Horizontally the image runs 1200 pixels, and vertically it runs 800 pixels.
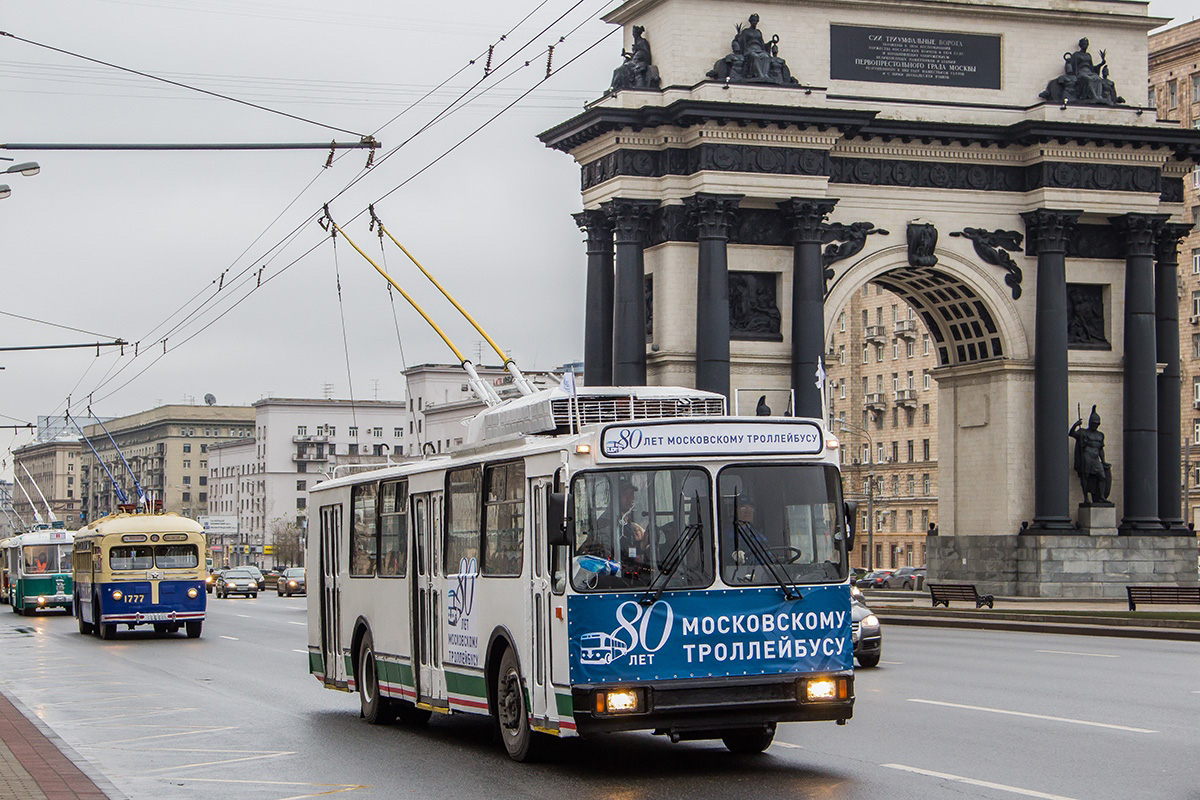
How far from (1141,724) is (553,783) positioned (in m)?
5.83

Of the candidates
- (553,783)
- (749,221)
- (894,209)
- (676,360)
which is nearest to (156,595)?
(676,360)

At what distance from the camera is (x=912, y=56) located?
4934 centimetres

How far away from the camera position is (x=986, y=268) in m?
50.4

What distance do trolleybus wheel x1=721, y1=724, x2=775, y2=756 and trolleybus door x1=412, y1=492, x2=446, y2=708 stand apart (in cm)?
274

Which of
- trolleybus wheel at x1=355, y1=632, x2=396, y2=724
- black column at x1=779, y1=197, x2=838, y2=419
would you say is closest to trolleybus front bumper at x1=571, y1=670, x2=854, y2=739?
trolleybus wheel at x1=355, y1=632, x2=396, y2=724

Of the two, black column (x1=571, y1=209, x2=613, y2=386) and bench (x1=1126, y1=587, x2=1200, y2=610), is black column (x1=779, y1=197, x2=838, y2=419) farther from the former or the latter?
bench (x1=1126, y1=587, x2=1200, y2=610)

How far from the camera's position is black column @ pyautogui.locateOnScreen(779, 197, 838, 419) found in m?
47.8

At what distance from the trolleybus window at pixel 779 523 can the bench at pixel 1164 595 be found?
25984 millimetres

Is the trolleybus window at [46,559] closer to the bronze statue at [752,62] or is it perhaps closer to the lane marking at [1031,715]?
the bronze statue at [752,62]

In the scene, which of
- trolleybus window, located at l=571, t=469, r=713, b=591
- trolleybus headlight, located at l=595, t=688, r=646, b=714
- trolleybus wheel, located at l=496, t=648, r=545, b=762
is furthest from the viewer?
trolleybus wheel, located at l=496, t=648, r=545, b=762

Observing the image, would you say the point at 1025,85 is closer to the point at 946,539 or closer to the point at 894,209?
the point at 894,209

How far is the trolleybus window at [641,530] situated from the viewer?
13188 millimetres

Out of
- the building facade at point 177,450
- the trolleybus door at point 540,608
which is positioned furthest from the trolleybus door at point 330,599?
the building facade at point 177,450

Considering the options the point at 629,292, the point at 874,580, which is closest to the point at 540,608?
the point at 629,292
